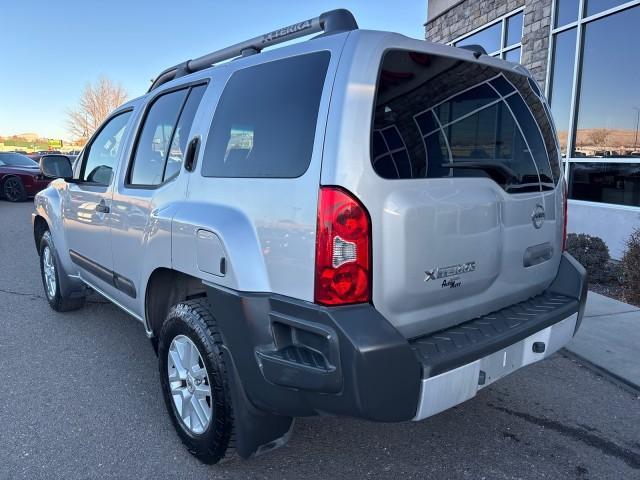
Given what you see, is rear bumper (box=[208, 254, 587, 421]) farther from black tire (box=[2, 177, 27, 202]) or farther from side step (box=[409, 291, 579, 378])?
black tire (box=[2, 177, 27, 202])

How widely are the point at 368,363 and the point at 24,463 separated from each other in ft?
6.44

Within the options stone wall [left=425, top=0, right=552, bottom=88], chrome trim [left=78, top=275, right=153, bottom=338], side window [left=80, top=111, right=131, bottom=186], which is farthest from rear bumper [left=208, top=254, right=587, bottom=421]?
stone wall [left=425, top=0, right=552, bottom=88]

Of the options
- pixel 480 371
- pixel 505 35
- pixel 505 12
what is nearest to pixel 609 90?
pixel 505 35

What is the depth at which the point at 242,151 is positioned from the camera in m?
2.33

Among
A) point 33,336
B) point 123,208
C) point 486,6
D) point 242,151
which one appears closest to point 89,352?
point 33,336

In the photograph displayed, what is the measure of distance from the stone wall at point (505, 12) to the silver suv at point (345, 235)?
6420 millimetres

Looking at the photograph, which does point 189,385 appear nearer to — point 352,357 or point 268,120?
point 352,357

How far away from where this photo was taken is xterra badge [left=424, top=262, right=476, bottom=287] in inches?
82.7

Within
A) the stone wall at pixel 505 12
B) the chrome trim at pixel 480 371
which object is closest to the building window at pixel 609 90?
the stone wall at pixel 505 12

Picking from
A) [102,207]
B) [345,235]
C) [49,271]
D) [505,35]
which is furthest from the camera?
[505,35]

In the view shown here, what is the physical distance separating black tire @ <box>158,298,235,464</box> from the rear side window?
0.70m

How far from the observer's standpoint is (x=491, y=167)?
2459 millimetres

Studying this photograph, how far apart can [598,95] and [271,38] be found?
656 centimetres

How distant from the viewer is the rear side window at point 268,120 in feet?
6.68
